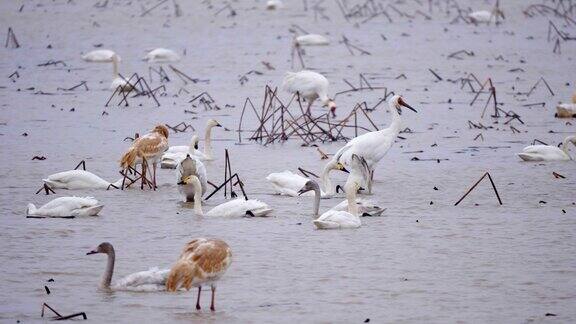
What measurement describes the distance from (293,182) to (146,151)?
1.42 metres

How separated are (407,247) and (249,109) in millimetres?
7575

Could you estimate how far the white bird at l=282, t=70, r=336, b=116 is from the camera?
55.7ft

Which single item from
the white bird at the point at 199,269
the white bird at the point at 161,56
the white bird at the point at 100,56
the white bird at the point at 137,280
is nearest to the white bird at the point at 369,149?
the white bird at the point at 137,280

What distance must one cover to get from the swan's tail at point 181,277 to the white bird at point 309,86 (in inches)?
360

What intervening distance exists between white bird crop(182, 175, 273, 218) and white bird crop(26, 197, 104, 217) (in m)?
0.77

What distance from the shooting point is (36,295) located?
321 inches

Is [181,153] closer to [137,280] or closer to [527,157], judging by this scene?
[527,157]

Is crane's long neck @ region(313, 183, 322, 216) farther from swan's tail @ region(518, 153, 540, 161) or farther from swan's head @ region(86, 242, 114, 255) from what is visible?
swan's tail @ region(518, 153, 540, 161)

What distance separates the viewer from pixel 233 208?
1068 centimetres

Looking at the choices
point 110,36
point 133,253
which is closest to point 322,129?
point 133,253

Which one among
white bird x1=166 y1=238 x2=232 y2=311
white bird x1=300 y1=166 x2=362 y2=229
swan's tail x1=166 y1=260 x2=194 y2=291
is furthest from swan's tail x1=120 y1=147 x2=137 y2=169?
swan's tail x1=166 y1=260 x2=194 y2=291

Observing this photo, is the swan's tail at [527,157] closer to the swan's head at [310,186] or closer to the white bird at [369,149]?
the white bird at [369,149]

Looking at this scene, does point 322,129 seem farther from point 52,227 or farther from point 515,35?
point 515,35

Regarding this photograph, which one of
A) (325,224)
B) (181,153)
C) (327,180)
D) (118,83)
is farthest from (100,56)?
(325,224)
